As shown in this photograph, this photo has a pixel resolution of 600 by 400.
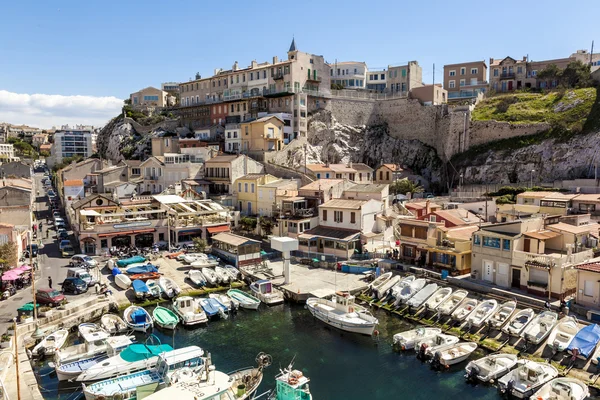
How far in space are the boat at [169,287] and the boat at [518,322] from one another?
2071cm

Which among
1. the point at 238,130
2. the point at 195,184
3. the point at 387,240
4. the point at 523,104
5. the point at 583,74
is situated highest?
the point at 583,74

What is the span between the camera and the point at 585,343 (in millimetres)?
20875

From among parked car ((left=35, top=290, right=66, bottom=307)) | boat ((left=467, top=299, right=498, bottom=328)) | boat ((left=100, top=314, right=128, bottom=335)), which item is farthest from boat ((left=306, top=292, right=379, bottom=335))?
parked car ((left=35, top=290, right=66, bottom=307))

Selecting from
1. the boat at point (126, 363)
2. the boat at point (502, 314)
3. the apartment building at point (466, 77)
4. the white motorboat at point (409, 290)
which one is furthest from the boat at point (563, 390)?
the apartment building at point (466, 77)

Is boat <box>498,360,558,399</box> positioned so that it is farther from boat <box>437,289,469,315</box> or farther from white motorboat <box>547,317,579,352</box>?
boat <box>437,289,469,315</box>

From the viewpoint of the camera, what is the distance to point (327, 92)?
6900cm

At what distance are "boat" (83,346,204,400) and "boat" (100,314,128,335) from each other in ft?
20.3

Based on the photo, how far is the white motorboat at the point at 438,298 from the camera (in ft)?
89.8

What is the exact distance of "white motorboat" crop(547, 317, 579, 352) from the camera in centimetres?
2142

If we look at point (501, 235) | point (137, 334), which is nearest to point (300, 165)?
point (501, 235)

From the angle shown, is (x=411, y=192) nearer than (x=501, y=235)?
No

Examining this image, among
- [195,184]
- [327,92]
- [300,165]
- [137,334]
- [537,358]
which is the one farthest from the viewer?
[327,92]

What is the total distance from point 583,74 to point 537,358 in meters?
58.7

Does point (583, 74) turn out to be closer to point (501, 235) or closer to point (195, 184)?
point (501, 235)
